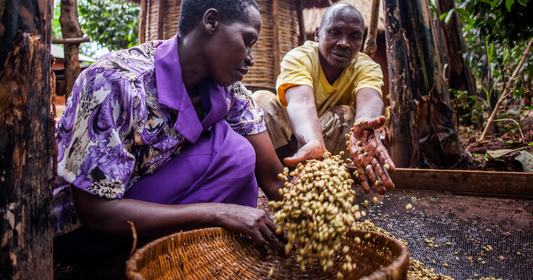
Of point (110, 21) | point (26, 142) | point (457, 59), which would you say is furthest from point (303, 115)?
point (110, 21)

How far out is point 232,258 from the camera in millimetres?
1358

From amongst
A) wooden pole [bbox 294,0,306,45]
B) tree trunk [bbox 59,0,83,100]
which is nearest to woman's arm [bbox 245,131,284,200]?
tree trunk [bbox 59,0,83,100]

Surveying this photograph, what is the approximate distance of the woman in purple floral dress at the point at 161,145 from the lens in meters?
1.18

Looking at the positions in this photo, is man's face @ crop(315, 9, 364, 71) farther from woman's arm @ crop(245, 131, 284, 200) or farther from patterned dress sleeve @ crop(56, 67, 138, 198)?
patterned dress sleeve @ crop(56, 67, 138, 198)

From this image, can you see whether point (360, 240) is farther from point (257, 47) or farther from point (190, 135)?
point (257, 47)

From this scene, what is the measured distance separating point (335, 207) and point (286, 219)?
186mm

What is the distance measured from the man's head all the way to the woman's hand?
65.3 inches

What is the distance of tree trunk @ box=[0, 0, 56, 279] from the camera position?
3.03 feet

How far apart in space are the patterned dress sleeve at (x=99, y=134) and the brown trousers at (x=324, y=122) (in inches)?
69.3

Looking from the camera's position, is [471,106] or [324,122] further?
[471,106]

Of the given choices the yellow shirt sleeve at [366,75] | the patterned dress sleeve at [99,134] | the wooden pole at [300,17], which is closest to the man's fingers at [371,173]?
the patterned dress sleeve at [99,134]

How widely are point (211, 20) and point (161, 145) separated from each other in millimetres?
580

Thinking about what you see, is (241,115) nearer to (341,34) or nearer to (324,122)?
(324,122)

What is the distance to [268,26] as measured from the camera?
4727mm
